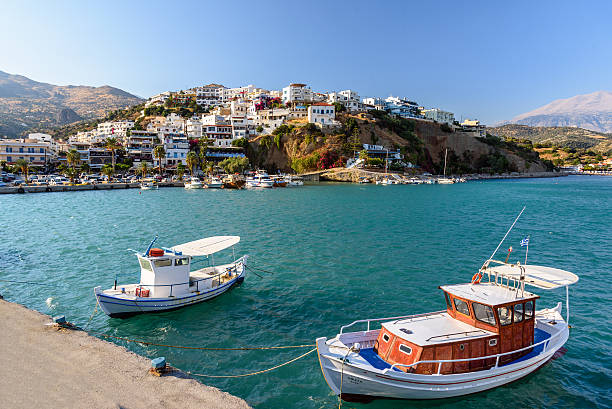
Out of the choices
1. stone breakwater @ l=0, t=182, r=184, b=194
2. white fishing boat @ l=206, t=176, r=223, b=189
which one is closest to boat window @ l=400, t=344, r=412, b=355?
white fishing boat @ l=206, t=176, r=223, b=189

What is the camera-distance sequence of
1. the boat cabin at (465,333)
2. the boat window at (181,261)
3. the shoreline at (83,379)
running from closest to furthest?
the shoreline at (83,379)
the boat cabin at (465,333)
the boat window at (181,261)

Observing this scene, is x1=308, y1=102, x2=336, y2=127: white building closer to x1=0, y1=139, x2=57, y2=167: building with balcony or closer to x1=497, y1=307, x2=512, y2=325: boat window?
x1=0, y1=139, x2=57, y2=167: building with balcony

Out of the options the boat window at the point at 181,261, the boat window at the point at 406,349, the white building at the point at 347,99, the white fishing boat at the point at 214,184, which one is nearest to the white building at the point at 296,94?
the white building at the point at 347,99

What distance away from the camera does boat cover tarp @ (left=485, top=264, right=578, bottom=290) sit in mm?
13078

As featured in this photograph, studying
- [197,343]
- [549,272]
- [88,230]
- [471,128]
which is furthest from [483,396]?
[471,128]

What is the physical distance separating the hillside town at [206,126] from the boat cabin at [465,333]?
351ft

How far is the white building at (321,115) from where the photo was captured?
414 ft

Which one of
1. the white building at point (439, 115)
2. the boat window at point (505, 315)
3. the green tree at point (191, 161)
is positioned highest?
the white building at point (439, 115)

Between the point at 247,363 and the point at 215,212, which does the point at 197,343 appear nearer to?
the point at 247,363

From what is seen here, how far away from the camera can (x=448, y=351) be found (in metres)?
10.7

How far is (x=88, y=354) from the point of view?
11.9 metres

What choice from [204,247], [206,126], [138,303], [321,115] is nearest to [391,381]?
[138,303]

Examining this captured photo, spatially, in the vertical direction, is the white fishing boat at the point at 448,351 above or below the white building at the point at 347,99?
below

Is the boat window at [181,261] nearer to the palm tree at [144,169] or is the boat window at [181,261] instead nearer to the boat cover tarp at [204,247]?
the boat cover tarp at [204,247]
